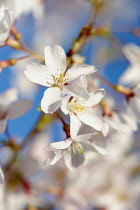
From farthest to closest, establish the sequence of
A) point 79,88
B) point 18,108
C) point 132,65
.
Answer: point 132,65 < point 18,108 < point 79,88

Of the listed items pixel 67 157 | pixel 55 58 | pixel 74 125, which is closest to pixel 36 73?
pixel 55 58

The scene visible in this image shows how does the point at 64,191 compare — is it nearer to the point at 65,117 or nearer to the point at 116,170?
the point at 116,170

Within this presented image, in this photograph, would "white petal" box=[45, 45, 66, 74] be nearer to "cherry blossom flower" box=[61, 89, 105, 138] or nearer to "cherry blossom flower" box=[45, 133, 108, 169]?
"cherry blossom flower" box=[61, 89, 105, 138]

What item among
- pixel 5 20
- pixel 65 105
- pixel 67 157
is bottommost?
pixel 67 157

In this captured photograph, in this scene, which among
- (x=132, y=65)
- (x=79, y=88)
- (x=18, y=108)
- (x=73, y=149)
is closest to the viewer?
(x=79, y=88)

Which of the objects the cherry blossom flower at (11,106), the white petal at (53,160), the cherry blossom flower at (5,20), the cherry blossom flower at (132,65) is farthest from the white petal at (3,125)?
the cherry blossom flower at (132,65)

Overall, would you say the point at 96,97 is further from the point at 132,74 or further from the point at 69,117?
the point at 132,74

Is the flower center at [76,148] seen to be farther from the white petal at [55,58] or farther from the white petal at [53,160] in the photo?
the white petal at [55,58]

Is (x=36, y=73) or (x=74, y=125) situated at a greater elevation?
(x=36, y=73)
